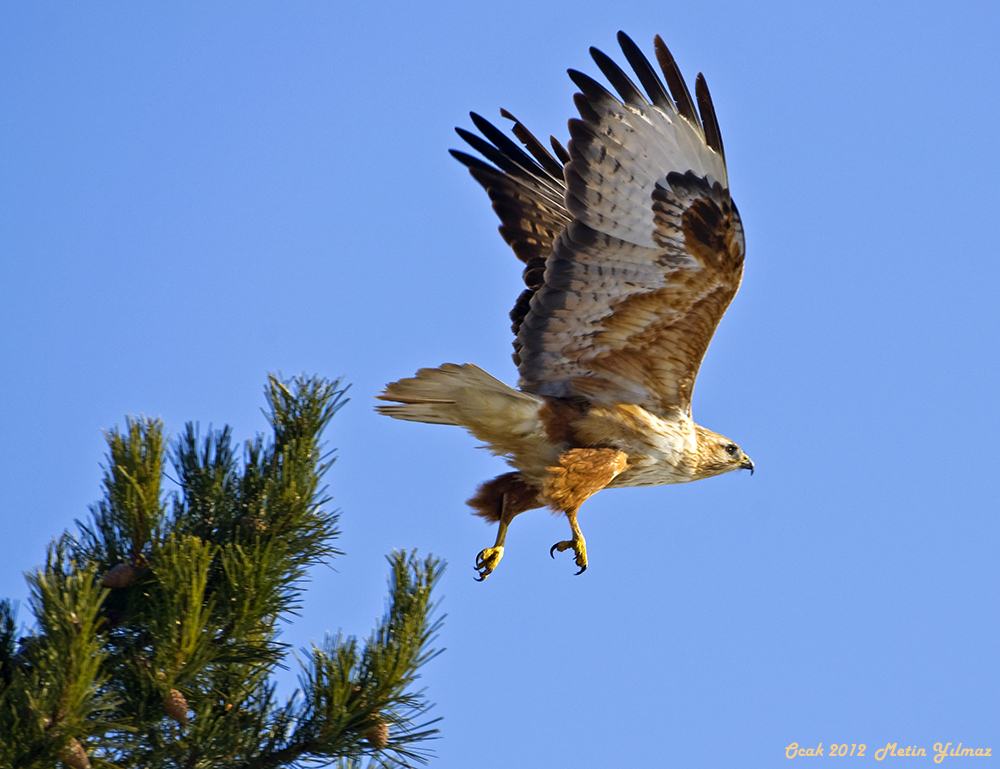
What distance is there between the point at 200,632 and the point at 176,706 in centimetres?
22

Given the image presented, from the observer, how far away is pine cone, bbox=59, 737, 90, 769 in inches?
90.2

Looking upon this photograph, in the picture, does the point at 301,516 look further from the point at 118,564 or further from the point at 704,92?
the point at 704,92

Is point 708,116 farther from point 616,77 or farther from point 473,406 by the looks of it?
point 473,406

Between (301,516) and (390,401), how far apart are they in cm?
203

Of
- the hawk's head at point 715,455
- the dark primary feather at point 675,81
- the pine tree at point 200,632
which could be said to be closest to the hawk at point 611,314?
the dark primary feather at point 675,81

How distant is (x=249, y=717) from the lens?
283cm

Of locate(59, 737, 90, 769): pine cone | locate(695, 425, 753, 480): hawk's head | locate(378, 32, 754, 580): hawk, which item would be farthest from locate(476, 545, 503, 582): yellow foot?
locate(59, 737, 90, 769): pine cone

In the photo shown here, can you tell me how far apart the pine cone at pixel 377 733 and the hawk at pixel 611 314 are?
206 centimetres

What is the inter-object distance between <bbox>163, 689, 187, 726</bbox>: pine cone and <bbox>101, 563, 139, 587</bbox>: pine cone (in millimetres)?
318

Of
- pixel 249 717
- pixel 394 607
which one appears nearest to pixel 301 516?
pixel 394 607

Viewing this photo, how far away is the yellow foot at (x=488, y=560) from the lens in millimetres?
4910

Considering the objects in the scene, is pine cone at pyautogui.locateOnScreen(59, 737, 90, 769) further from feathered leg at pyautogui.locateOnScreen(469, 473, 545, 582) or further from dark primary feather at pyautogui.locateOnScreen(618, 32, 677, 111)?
dark primary feather at pyautogui.locateOnScreen(618, 32, 677, 111)

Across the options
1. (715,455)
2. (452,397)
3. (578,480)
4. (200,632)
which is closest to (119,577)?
(200,632)

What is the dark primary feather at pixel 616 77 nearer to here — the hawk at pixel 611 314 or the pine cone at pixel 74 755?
the hawk at pixel 611 314
